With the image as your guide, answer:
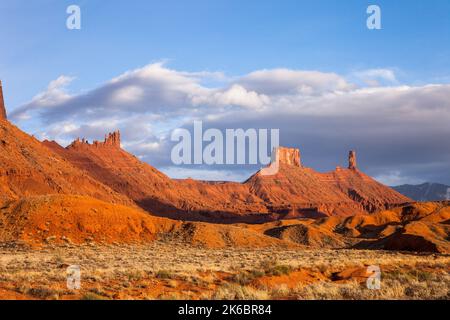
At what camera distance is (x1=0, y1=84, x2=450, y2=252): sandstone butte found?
5797 cm

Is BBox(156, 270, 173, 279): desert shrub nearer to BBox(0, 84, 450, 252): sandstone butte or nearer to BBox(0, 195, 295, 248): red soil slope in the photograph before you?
BBox(0, 195, 295, 248): red soil slope

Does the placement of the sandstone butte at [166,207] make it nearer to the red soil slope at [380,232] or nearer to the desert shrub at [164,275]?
the red soil slope at [380,232]

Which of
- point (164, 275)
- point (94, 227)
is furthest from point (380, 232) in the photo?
point (164, 275)

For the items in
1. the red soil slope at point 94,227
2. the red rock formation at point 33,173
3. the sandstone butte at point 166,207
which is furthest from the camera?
the red rock formation at point 33,173

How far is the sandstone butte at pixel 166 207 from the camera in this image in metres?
58.0

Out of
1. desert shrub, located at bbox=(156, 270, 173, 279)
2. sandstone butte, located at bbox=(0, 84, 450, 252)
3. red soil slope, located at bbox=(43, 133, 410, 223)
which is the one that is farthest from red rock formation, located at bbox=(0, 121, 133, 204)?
desert shrub, located at bbox=(156, 270, 173, 279)

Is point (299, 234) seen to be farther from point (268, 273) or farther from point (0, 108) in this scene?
point (0, 108)

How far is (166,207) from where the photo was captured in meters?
131

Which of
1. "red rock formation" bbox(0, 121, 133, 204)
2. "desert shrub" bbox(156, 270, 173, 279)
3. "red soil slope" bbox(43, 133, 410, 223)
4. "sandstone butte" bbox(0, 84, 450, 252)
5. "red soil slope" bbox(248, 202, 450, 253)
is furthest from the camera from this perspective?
"red soil slope" bbox(43, 133, 410, 223)

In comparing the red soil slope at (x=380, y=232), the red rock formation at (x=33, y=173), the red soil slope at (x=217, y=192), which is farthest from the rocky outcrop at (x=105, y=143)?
the red soil slope at (x=380, y=232)

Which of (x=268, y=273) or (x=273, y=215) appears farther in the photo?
(x=273, y=215)

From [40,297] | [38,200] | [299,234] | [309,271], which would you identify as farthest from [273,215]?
[40,297]
